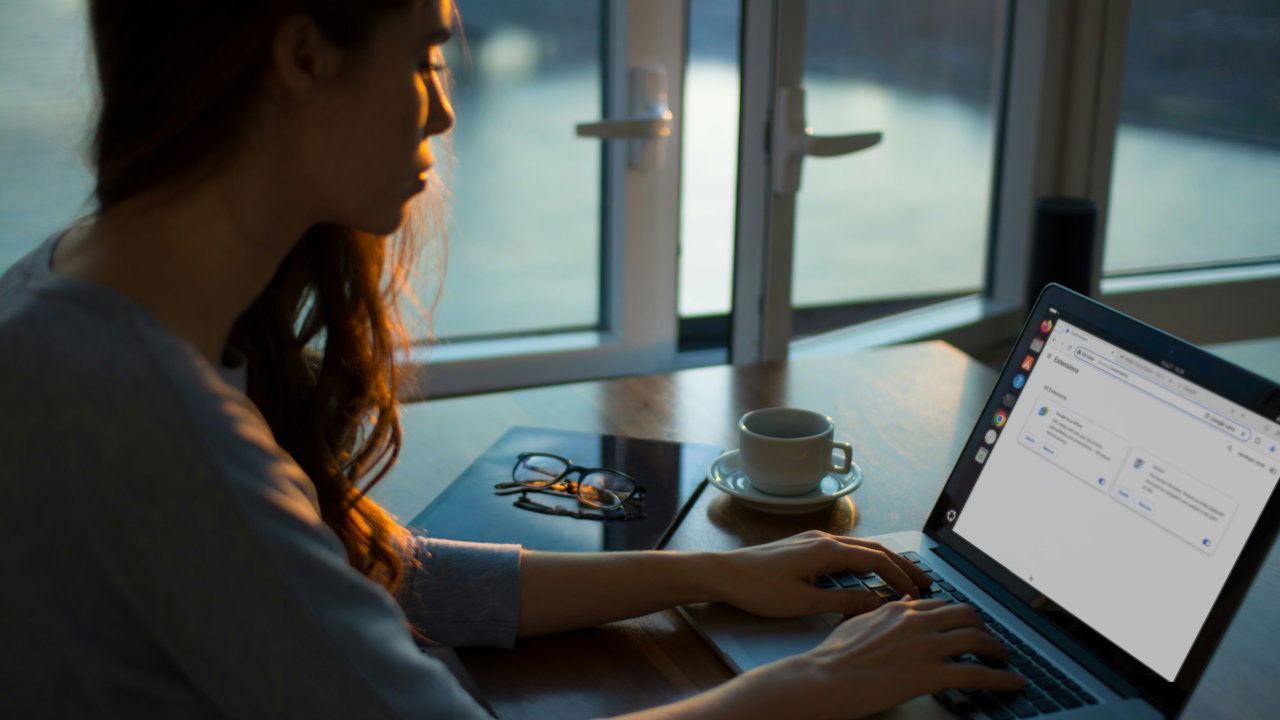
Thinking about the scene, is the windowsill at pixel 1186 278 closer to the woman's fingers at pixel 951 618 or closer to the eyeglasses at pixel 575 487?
the eyeglasses at pixel 575 487

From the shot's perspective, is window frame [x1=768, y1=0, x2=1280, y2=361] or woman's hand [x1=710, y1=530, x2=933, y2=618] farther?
window frame [x1=768, y1=0, x2=1280, y2=361]

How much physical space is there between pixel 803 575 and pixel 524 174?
1527mm

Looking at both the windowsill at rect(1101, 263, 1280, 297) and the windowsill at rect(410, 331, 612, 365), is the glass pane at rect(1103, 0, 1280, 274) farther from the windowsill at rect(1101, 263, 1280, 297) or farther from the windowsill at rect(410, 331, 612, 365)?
the windowsill at rect(410, 331, 612, 365)

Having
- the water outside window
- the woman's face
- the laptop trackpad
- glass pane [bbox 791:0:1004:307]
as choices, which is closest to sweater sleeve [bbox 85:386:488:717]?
the woman's face

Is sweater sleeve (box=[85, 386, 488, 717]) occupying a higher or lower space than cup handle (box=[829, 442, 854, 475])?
higher

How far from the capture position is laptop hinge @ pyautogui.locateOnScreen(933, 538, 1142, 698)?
830 mm

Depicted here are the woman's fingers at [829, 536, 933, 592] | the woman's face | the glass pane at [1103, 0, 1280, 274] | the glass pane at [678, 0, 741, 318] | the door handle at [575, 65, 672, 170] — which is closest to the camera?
the woman's face

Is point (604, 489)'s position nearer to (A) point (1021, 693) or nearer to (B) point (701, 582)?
(B) point (701, 582)

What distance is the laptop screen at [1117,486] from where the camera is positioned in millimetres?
792

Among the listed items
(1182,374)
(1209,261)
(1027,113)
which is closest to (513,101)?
(1027,113)

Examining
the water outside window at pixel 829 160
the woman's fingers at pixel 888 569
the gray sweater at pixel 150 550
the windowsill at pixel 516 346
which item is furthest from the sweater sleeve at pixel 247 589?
the windowsill at pixel 516 346

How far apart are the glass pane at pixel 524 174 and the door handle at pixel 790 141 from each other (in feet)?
1.42

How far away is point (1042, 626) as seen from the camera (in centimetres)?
90

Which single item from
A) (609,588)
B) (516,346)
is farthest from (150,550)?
(516,346)
